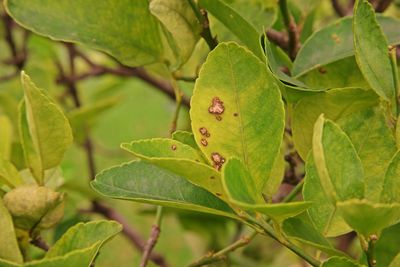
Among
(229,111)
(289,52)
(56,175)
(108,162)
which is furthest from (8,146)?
(108,162)

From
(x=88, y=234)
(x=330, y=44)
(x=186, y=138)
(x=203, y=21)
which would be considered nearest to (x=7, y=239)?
(x=88, y=234)

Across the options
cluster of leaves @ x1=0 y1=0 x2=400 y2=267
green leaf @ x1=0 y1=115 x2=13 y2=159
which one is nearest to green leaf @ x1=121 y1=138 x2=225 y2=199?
cluster of leaves @ x1=0 y1=0 x2=400 y2=267

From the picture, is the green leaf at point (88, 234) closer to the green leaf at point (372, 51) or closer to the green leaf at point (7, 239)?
the green leaf at point (7, 239)

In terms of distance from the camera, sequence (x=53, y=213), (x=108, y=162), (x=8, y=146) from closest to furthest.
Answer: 1. (x=53, y=213)
2. (x=8, y=146)
3. (x=108, y=162)

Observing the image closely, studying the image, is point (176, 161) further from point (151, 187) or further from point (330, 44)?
point (330, 44)

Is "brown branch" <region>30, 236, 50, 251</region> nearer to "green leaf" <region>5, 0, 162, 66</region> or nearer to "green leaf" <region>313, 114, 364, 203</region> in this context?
"green leaf" <region>5, 0, 162, 66</region>

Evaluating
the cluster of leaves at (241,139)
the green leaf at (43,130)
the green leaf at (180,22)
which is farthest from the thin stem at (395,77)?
the green leaf at (43,130)

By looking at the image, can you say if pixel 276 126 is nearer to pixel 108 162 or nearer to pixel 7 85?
pixel 7 85
